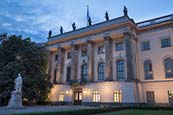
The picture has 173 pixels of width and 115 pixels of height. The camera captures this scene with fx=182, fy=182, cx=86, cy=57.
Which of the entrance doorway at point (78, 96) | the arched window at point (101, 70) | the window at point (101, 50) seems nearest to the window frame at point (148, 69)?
the arched window at point (101, 70)

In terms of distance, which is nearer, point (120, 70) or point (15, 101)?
point (15, 101)

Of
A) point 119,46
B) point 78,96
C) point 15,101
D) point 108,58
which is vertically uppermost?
point 119,46

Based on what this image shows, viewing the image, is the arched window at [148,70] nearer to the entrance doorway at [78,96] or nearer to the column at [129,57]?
the column at [129,57]

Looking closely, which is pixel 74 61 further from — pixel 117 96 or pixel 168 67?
pixel 168 67

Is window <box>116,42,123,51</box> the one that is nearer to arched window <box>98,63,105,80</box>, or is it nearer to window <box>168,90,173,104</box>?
arched window <box>98,63,105,80</box>

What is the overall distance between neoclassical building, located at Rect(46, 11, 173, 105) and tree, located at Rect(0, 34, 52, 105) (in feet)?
16.4

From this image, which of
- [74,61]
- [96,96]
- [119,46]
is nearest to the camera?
[96,96]

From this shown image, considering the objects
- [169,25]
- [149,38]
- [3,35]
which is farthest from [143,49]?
[3,35]

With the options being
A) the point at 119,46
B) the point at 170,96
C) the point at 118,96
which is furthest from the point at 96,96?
the point at 170,96

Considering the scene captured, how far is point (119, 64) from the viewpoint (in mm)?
29703

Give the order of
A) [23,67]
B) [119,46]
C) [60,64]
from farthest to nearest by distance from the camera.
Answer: [60,64] → [119,46] → [23,67]

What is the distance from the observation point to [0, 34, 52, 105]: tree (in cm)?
2658

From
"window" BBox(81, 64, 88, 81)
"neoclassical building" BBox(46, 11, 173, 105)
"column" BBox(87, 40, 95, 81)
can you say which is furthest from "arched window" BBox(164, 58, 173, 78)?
"window" BBox(81, 64, 88, 81)

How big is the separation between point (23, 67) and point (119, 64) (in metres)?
15.1
